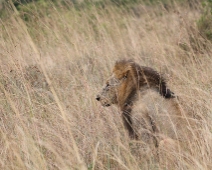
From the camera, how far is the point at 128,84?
407 cm

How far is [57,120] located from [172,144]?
101 cm

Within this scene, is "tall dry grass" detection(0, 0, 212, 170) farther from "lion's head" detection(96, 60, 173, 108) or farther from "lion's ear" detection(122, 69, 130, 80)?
"lion's ear" detection(122, 69, 130, 80)

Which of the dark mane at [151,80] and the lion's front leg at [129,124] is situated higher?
the dark mane at [151,80]

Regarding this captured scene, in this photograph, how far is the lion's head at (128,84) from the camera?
384 cm

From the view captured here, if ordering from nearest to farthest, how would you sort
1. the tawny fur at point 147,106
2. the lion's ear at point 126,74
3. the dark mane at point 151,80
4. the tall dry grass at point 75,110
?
the tall dry grass at point 75,110, the tawny fur at point 147,106, the dark mane at point 151,80, the lion's ear at point 126,74

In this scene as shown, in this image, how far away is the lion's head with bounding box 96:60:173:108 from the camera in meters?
3.84

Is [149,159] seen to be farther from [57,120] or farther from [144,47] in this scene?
[144,47]

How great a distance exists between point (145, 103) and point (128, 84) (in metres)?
0.35

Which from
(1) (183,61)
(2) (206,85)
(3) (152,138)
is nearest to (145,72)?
(3) (152,138)

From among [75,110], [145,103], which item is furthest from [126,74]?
[75,110]

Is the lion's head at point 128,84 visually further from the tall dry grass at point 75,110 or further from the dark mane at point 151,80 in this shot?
the tall dry grass at point 75,110

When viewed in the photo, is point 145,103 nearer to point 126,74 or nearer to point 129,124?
point 129,124

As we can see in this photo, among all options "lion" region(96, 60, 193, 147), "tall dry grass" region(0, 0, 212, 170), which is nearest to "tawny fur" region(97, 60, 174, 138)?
"lion" region(96, 60, 193, 147)

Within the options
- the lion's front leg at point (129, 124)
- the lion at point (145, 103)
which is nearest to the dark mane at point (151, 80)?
the lion at point (145, 103)
